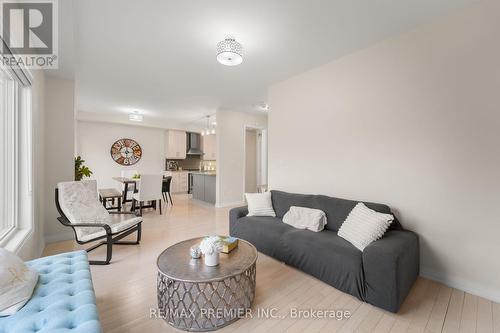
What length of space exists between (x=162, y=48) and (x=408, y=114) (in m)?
2.98

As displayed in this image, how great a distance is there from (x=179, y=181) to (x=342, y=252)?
695 centimetres

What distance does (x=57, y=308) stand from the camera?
45.8 inches

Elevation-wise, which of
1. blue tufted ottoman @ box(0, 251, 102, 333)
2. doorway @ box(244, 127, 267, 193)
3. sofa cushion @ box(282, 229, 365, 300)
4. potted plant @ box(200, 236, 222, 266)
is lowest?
sofa cushion @ box(282, 229, 365, 300)

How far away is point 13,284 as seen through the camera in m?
1.21

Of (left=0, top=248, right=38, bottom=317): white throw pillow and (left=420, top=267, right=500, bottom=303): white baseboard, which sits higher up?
(left=0, top=248, right=38, bottom=317): white throw pillow

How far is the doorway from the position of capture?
715 cm

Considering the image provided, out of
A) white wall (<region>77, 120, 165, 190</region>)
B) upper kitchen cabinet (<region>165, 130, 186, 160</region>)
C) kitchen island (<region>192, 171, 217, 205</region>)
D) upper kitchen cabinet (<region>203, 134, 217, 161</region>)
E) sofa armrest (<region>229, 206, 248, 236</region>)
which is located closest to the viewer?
sofa armrest (<region>229, 206, 248, 236</region>)

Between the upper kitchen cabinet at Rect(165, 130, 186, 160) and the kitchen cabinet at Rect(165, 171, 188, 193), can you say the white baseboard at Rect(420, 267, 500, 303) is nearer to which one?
the kitchen cabinet at Rect(165, 171, 188, 193)

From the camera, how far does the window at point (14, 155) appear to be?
7.19 feet

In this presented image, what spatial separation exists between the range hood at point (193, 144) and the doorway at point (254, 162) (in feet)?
7.29

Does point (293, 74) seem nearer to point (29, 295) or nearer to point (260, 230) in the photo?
point (260, 230)

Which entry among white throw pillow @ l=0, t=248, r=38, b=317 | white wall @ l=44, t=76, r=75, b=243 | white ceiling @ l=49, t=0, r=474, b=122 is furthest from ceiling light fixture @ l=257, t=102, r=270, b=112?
white throw pillow @ l=0, t=248, r=38, b=317

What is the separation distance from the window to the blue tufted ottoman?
3.60 ft

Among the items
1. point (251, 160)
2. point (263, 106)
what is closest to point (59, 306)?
point (263, 106)
